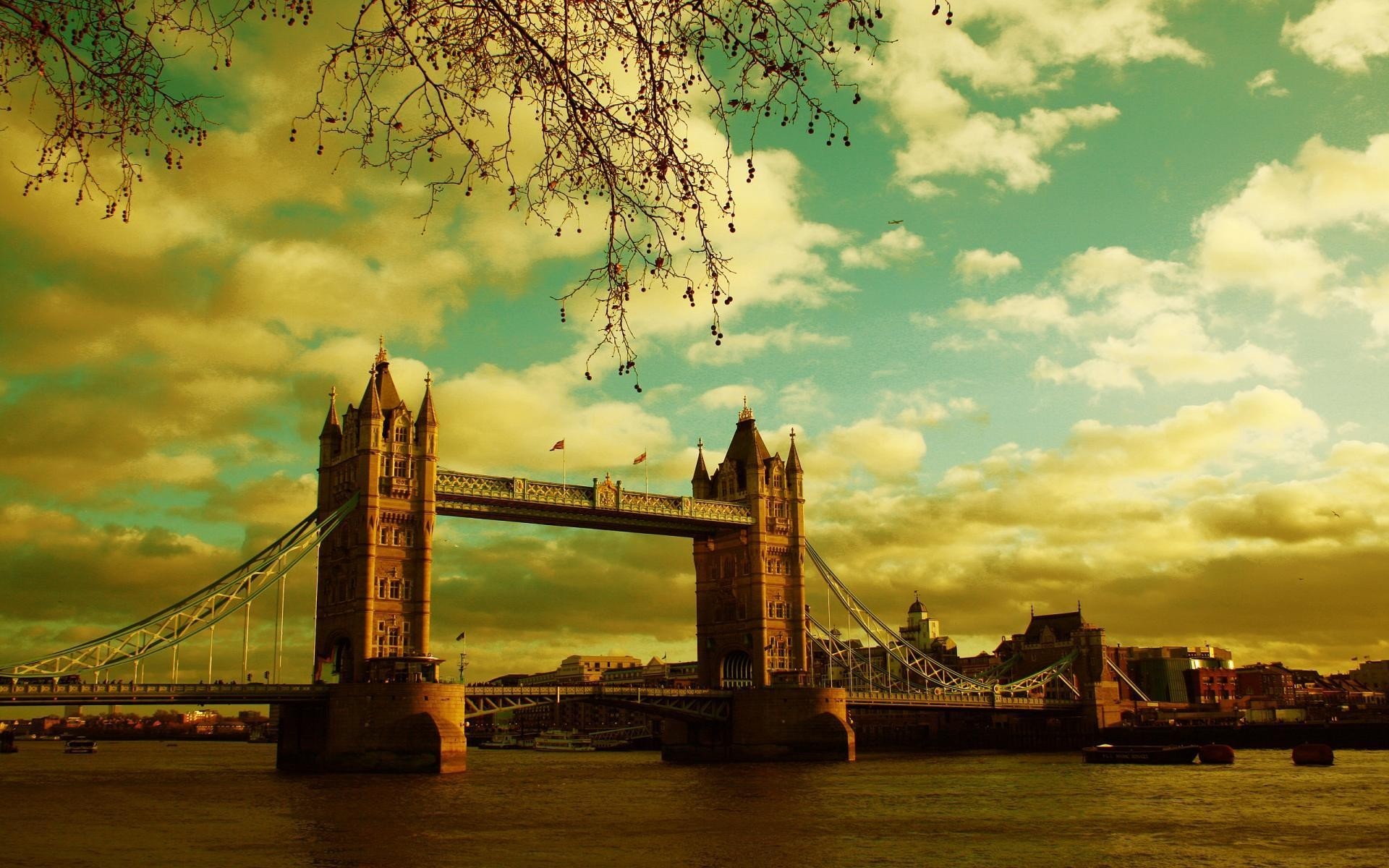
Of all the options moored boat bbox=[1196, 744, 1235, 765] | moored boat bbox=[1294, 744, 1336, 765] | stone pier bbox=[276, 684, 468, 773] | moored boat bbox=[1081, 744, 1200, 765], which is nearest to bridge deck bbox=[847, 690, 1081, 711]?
moored boat bbox=[1081, 744, 1200, 765]

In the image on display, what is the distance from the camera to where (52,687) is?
193ft

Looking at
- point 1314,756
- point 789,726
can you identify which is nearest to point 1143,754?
point 1314,756

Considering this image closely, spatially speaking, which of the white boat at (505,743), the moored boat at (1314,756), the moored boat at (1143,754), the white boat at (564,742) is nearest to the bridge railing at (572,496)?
the moored boat at (1143,754)

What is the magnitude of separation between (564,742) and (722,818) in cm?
10276

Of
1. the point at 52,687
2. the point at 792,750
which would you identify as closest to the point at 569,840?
the point at 52,687

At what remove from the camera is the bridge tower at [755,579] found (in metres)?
89.3

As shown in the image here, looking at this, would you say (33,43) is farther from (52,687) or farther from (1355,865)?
(52,687)

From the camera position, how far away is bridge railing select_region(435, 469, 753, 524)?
7625 centimetres

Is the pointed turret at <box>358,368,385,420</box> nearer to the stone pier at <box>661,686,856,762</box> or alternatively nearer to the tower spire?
the tower spire

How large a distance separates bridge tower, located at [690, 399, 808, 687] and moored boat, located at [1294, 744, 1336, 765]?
31.0 meters

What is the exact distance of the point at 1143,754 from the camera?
270ft

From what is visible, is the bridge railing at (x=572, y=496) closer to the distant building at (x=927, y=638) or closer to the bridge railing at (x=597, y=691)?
the bridge railing at (x=597, y=691)

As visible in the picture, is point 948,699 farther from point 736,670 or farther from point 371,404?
point 371,404

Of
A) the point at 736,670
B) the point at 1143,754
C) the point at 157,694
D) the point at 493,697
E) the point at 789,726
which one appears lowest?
the point at 1143,754
